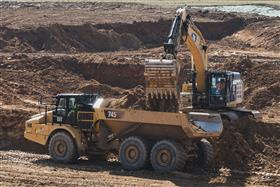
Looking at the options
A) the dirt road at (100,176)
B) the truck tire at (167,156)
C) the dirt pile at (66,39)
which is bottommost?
the dirt road at (100,176)

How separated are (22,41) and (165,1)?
36.6 m

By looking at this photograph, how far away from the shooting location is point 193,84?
78.3ft

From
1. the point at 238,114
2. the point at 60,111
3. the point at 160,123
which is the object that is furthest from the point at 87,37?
the point at 160,123

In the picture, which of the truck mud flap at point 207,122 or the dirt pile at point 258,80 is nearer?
the truck mud flap at point 207,122

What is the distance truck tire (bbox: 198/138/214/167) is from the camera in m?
19.6

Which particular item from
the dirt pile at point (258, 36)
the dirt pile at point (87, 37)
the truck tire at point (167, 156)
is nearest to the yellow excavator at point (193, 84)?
the truck tire at point (167, 156)

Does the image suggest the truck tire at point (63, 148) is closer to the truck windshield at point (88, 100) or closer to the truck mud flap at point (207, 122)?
the truck windshield at point (88, 100)

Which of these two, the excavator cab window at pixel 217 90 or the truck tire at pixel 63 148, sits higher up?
the excavator cab window at pixel 217 90

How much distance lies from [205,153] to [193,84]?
4633 mm

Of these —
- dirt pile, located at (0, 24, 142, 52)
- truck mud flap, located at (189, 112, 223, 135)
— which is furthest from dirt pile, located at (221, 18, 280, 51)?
truck mud flap, located at (189, 112, 223, 135)

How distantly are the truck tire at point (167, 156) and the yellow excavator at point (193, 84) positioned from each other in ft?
3.88

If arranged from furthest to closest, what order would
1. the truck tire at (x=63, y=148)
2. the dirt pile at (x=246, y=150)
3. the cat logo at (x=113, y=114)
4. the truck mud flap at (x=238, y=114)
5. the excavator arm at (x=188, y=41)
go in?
the truck mud flap at (x=238, y=114) < the excavator arm at (x=188, y=41) < the truck tire at (x=63, y=148) < the dirt pile at (x=246, y=150) < the cat logo at (x=113, y=114)

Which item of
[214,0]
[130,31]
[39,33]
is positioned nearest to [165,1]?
[214,0]

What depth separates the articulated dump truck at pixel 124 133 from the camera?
61.8 ft
